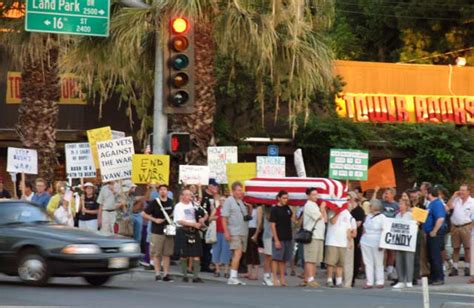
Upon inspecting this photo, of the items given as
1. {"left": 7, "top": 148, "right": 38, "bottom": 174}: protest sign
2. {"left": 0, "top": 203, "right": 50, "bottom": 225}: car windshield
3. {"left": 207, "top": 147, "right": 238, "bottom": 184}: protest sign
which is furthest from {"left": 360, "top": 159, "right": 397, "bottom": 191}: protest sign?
{"left": 0, "top": 203, "right": 50, "bottom": 225}: car windshield

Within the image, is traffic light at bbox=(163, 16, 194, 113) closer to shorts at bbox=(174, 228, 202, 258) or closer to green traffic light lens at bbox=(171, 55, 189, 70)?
green traffic light lens at bbox=(171, 55, 189, 70)

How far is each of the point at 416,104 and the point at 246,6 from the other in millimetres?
15135

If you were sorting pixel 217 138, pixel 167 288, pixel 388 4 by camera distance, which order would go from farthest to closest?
pixel 388 4, pixel 217 138, pixel 167 288

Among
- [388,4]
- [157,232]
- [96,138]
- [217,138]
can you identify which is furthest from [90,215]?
[388,4]

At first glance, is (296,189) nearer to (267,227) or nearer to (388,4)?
(267,227)

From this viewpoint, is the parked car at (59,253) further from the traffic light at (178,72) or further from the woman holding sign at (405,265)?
the woman holding sign at (405,265)

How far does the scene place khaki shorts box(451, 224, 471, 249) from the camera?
929 inches

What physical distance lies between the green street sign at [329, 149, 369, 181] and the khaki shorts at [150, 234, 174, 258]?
557 cm

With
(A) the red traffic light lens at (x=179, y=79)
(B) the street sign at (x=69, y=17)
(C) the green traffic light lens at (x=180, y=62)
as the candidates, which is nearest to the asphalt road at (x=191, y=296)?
(A) the red traffic light lens at (x=179, y=79)

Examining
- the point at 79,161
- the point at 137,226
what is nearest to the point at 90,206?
the point at 137,226

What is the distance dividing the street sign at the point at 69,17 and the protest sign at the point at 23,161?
18.3 feet

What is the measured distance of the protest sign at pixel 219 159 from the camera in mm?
24984

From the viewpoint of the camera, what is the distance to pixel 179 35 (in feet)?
64.3

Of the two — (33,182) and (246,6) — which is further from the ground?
(246,6)
